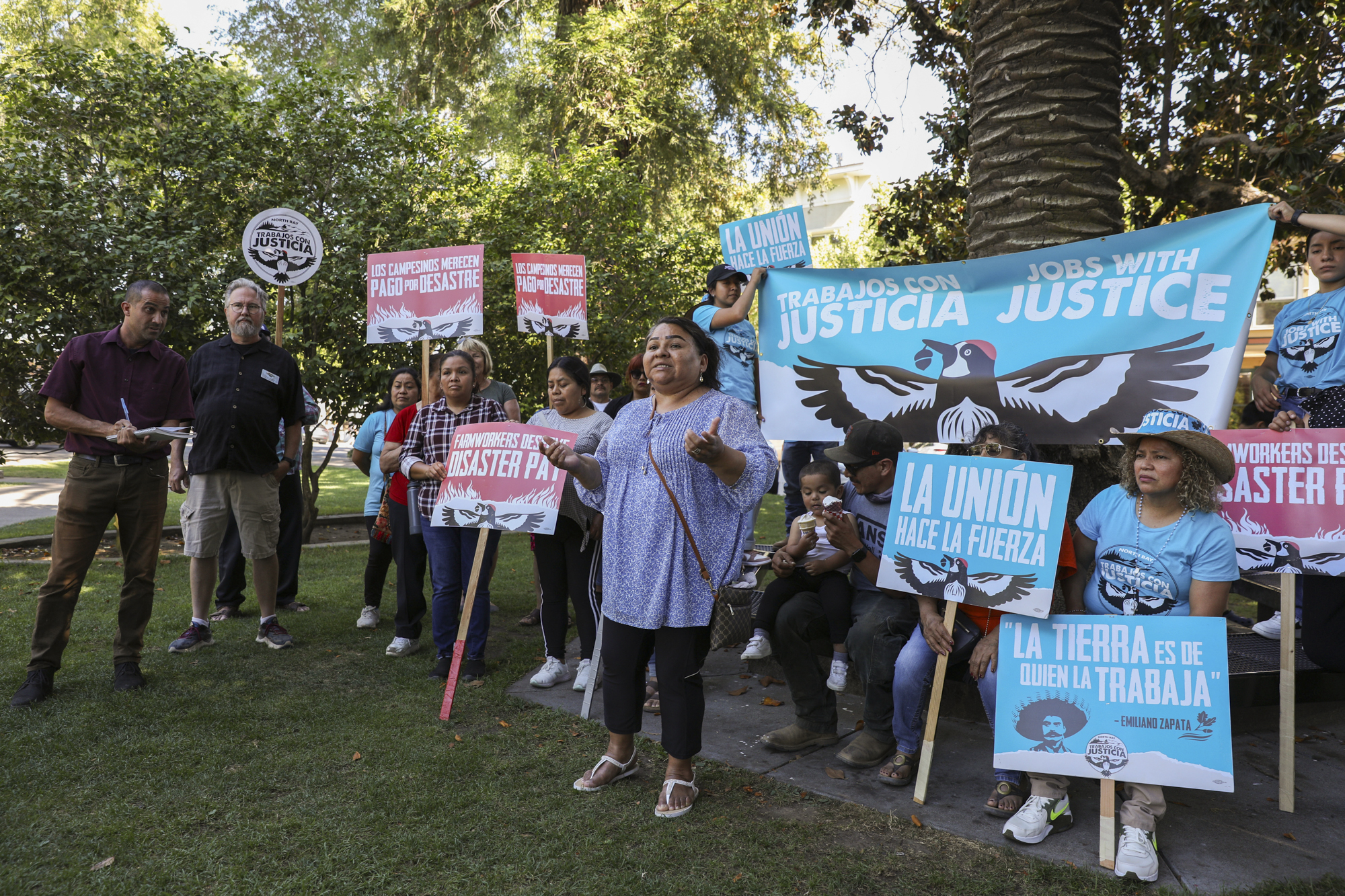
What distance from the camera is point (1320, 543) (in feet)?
11.8

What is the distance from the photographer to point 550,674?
503cm

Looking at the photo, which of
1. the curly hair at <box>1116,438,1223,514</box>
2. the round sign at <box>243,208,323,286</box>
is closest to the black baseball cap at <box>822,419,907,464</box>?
the curly hair at <box>1116,438,1223,514</box>

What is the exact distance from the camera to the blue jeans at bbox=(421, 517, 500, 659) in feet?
16.9

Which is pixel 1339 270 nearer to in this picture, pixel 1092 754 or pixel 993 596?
pixel 993 596

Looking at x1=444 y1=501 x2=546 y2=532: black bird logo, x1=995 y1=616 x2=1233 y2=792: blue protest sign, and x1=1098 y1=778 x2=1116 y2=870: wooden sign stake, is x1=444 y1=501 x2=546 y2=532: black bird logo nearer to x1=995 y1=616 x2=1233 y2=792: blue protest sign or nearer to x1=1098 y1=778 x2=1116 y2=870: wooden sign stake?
x1=995 y1=616 x2=1233 y2=792: blue protest sign

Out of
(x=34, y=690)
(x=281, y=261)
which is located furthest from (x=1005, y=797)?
(x=281, y=261)

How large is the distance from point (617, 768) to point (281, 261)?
5.19 m

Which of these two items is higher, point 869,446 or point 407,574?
point 869,446

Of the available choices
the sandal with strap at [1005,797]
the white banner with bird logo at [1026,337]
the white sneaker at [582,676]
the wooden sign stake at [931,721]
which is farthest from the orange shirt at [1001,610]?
the white sneaker at [582,676]

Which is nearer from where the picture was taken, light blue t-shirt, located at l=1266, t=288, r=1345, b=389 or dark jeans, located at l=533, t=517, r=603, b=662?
light blue t-shirt, located at l=1266, t=288, r=1345, b=389

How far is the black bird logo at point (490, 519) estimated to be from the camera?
15.2 ft

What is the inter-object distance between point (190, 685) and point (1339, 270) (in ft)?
20.3

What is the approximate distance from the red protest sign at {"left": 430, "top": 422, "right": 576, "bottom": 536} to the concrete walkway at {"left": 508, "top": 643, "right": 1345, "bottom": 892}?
1.03m

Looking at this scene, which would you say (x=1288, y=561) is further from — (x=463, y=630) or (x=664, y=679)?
(x=463, y=630)
